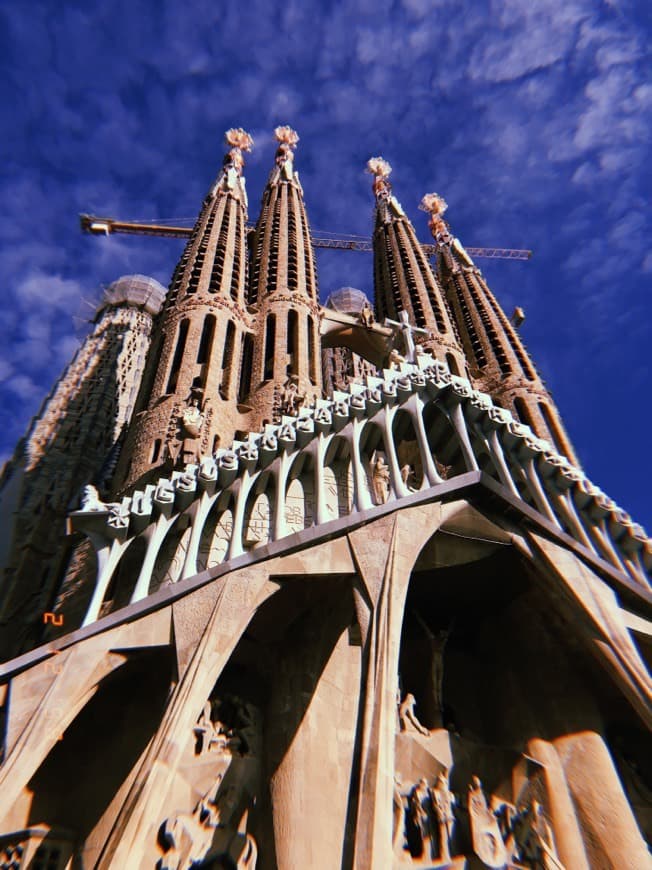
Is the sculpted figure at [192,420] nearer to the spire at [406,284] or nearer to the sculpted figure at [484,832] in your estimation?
the sculpted figure at [484,832]

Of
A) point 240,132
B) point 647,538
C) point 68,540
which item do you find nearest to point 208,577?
point 68,540

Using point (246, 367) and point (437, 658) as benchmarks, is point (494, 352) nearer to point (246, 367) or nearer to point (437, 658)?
point (246, 367)

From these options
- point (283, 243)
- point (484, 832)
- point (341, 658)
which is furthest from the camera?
point (283, 243)

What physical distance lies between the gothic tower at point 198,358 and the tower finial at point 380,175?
47.0 ft

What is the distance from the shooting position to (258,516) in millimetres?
10250

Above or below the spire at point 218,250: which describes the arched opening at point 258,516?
below

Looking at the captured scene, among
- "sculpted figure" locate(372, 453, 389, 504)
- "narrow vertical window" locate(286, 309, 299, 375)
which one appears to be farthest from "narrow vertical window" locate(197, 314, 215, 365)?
"sculpted figure" locate(372, 453, 389, 504)

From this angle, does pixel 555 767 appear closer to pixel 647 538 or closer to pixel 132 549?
pixel 647 538

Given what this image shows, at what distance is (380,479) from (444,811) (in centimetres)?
592

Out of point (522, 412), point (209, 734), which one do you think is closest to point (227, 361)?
point (522, 412)

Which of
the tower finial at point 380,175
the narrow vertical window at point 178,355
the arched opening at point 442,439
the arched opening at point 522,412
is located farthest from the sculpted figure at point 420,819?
the tower finial at point 380,175

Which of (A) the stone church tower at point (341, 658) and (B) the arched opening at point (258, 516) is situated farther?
(B) the arched opening at point (258, 516)

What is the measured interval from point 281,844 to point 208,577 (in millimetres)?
3059

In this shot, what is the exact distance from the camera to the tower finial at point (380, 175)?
35.7 m
